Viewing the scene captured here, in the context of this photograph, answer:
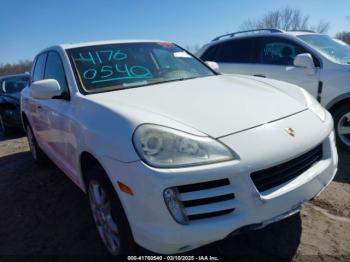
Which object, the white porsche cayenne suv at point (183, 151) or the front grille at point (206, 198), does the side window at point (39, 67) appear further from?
the front grille at point (206, 198)

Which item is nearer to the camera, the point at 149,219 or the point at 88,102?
the point at 149,219

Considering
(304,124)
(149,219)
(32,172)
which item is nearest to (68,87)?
(149,219)

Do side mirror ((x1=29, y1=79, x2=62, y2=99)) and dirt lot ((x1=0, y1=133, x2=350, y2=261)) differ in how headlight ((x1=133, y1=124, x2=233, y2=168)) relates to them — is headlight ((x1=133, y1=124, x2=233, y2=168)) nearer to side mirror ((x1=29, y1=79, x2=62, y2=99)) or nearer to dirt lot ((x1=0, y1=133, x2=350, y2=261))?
dirt lot ((x1=0, y1=133, x2=350, y2=261))

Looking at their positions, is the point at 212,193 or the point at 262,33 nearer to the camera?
the point at 212,193

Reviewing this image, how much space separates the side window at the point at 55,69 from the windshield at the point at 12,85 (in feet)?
16.9

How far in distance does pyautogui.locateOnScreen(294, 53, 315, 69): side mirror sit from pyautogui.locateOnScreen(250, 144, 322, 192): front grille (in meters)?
2.70

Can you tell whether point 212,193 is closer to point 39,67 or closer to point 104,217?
point 104,217

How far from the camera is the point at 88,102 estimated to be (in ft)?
8.85

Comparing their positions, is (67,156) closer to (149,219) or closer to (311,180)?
(149,219)

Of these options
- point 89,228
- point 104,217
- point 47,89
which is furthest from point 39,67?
point 104,217

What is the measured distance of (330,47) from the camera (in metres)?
5.29

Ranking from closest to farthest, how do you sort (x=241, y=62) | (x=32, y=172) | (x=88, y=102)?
(x=88, y=102) → (x=32, y=172) → (x=241, y=62)

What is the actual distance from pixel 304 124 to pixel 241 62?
3.79 metres

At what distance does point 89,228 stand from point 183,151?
62.1 inches
